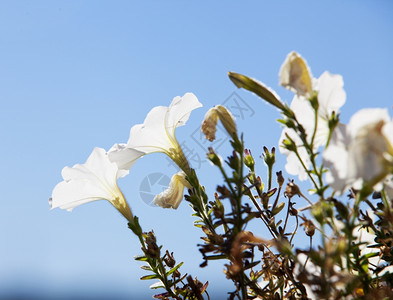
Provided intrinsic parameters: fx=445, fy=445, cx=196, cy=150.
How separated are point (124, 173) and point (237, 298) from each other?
15.4 inches

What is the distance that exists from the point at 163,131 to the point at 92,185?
20 centimetres

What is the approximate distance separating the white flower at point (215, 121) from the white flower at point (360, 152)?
23 centimetres

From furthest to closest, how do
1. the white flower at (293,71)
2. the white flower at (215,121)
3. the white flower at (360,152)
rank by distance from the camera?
the white flower at (215,121) → the white flower at (293,71) → the white flower at (360,152)

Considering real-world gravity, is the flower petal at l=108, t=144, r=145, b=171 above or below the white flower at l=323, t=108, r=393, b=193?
above

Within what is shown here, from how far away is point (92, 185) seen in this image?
992 mm

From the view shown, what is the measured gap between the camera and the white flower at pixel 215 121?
→ 0.77 m

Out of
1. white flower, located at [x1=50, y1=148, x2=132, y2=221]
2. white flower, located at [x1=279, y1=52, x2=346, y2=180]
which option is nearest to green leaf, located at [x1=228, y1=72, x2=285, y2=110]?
white flower, located at [x1=279, y1=52, x2=346, y2=180]

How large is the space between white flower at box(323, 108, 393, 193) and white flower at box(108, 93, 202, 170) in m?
0.40

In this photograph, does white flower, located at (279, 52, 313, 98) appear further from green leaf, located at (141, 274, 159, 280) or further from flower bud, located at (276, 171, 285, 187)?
green leaf, located at (141, 274, 159, 280)

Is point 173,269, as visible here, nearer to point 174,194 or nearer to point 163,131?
point 174,194

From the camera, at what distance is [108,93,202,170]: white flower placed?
3.09ft

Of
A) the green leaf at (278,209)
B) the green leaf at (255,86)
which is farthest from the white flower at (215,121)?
the green leaf at (278,209)

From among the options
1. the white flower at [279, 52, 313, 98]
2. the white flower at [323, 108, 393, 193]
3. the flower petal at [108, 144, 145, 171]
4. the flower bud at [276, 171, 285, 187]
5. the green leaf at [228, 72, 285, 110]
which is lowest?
the white flower at [323, 108, 393, 193]

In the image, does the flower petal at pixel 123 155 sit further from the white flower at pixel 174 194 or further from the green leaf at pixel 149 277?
the green leaf at pixel 149 277
